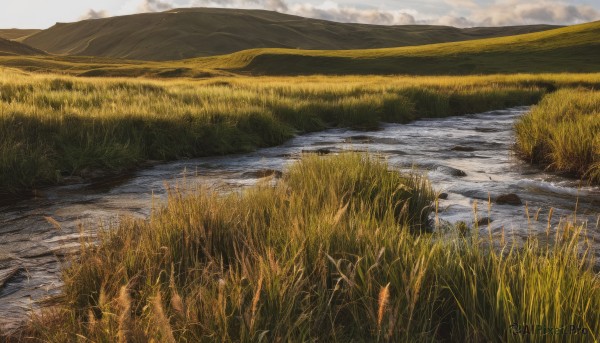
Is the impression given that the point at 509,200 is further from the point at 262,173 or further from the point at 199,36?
the point at 199,36

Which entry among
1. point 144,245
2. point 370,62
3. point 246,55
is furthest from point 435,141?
point 246,55

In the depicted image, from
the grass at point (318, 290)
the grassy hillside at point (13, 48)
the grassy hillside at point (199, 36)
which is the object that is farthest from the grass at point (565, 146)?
the grassy hillside at point (199, 36)

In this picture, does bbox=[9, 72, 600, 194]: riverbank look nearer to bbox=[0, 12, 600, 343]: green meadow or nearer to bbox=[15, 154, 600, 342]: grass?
bbox=[0, 12, 600, 343]: green meadow

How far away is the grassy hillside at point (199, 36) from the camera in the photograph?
140250 mm

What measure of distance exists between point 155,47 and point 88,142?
466 ft

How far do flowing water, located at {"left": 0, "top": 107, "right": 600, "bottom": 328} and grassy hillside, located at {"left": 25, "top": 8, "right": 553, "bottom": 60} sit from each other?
4941 inches

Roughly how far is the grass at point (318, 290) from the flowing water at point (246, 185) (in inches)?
9.9

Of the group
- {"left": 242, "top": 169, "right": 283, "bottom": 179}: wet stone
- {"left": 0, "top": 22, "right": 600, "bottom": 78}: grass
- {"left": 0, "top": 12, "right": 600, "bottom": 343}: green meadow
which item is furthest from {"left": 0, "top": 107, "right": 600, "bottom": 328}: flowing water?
{"left": 0, "top": 22, "right": 600, "bottom": 78}: grass

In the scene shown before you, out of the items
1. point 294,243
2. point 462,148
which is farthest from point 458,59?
point 294,243

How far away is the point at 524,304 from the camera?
78.0 inches

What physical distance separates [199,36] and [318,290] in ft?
495

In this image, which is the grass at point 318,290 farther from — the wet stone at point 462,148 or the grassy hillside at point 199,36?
the grassy hillside at point 199,36

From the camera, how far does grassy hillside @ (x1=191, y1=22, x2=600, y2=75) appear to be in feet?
164

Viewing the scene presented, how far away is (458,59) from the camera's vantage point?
5609 cm
